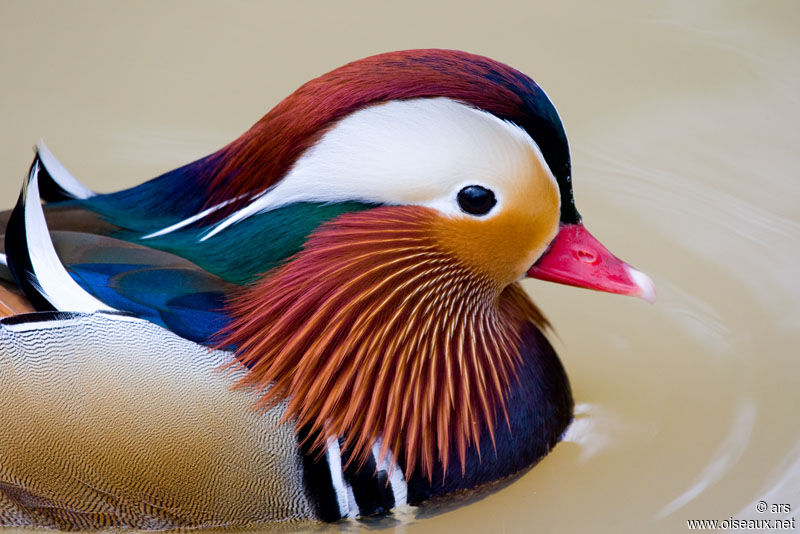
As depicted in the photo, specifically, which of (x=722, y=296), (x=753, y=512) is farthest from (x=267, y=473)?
(x=722, y=296)

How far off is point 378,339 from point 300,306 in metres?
0.20

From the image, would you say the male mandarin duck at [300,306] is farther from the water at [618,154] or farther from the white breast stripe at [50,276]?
the water at [618,154]

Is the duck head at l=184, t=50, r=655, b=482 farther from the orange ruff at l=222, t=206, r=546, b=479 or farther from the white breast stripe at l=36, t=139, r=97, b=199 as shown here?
the white breast stripe at l=36, t=139, r=97, b=199

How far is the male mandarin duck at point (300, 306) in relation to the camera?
2.24 m

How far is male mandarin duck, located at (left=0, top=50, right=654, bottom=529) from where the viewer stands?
88.4 inches

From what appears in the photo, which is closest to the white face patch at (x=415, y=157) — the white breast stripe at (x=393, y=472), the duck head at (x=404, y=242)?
the duck head at (x=404, y=242)

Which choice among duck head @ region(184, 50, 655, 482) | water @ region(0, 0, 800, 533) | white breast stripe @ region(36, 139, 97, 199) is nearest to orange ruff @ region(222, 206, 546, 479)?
duck head @ region(184, 50, 655, 482)

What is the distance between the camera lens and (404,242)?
2357 millimetres

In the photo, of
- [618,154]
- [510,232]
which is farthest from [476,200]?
[618,154]

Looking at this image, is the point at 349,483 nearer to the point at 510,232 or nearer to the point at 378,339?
the point at 378,339

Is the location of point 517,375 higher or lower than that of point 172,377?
lower

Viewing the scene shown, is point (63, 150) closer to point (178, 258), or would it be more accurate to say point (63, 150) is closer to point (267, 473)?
point (178, 258)

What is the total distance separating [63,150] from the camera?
13.2 feet

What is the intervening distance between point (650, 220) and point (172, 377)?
2106mm
